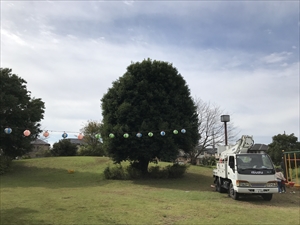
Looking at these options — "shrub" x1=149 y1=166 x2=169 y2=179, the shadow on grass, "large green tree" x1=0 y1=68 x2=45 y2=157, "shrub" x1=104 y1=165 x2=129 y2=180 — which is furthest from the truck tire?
"large green tree" x1=0 y1=68 x2=45 y2=157

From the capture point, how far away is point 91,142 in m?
50.3

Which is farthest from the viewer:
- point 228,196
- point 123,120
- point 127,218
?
point 123,120

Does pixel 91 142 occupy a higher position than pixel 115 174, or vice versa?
pixel 91 142

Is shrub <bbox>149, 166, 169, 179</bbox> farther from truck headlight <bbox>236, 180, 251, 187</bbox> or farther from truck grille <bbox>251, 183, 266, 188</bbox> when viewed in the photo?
truck grille <bbox>251, 183, 266, 188</bbox>

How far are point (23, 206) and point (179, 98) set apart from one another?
558 inches

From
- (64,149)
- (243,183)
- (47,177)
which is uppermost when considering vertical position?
(64,149)

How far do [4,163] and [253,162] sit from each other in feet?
72.2

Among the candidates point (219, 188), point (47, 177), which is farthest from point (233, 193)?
point (47, 177)

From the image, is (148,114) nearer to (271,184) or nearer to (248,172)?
(248,172)

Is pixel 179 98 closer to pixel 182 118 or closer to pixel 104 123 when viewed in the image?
pixel 182 118

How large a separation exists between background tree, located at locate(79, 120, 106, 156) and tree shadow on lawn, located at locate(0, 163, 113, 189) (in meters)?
12.1

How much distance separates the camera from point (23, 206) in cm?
1041

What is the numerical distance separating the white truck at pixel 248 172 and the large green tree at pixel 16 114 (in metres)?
18.5

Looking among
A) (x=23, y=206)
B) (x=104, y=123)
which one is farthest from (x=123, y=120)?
(x=23, y=206)
